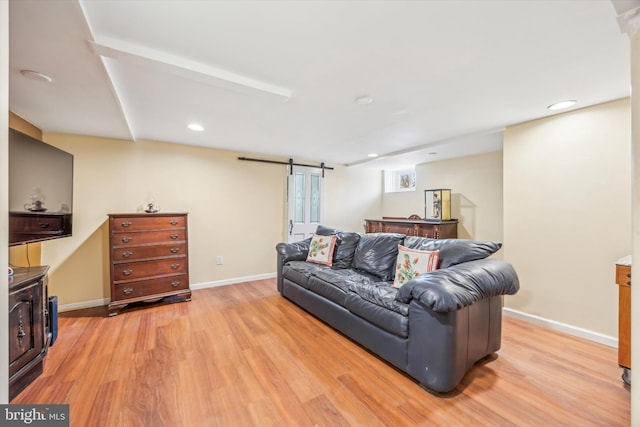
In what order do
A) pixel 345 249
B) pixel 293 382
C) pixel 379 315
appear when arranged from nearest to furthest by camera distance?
pixel 293 382 → pixel 379 315 → pixel 345 249

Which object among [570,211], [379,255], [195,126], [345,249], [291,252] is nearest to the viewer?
[570,211]

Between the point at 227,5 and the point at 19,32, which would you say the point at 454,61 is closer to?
the point at 227,5

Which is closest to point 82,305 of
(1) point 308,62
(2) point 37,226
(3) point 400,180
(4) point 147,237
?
(4) point 147,237

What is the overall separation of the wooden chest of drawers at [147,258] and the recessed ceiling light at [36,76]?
153 cm

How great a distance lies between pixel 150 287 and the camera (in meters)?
3.20

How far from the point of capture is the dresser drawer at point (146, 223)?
3.02m

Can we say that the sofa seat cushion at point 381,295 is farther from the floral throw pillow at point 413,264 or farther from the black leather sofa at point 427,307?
the floral throw pillow at point 413,264

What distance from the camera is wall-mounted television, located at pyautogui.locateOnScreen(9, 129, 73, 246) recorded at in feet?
6.06

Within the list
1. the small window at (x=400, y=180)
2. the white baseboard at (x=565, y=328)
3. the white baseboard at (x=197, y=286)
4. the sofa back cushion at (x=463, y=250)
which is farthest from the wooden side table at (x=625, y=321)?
the white baseboard at (x=197, y=286)

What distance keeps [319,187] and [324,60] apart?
3505 millimetres

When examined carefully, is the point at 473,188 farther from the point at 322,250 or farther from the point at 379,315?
the point at 379,315

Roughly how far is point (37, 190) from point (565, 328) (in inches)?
194

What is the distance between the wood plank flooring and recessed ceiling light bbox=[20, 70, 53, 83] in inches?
83.3

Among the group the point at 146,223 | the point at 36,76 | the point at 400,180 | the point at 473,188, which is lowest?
the point at 146,223
